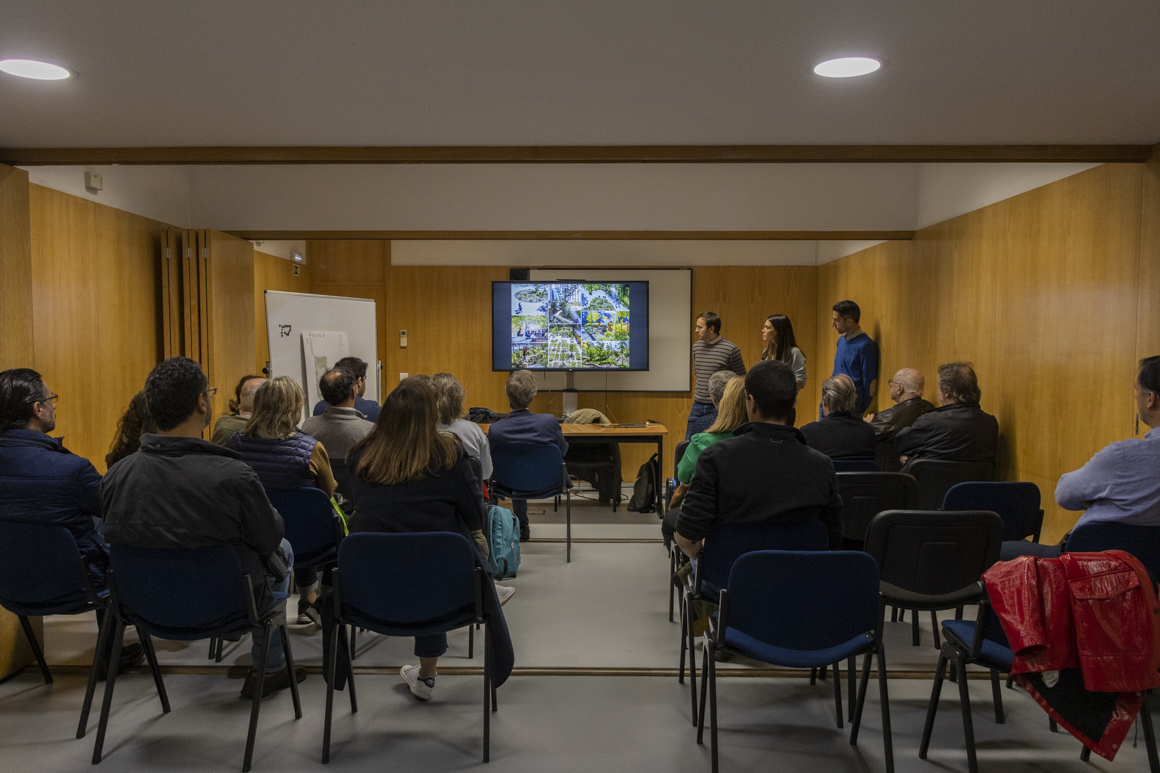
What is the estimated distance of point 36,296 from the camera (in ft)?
12.7

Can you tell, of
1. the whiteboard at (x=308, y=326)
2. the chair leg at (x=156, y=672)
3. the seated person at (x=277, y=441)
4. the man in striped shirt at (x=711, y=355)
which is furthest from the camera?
the man in striped shirt at (x=711, y=355)

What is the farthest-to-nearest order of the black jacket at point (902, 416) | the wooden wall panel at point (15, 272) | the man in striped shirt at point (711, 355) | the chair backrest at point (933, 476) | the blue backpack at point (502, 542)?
the man in striped shirt at point (711, 355) < the black jacket at point (902, 416) < the blue backpack at point (502, 542) < the chair backrest at point (933, 476) < the wooden wall panel at point (15, 272)

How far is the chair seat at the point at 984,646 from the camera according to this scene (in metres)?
2.21

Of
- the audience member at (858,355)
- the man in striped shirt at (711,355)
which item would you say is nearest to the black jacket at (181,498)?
the man in striped shirt at (711,355)

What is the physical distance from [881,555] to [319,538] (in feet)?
7.46

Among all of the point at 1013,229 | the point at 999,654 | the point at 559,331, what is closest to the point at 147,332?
the point at 559,331

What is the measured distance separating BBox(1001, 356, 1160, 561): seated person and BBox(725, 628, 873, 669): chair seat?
0.95 m

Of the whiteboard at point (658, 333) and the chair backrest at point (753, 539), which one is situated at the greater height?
the whiteboard at point (658, 333)

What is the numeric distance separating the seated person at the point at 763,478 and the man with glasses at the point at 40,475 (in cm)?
209

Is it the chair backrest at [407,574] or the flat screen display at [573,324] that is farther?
the flat screen display at [573,324]

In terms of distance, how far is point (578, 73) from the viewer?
2541 mm

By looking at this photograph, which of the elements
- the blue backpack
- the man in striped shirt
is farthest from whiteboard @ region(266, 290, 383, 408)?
the man in striped shirt

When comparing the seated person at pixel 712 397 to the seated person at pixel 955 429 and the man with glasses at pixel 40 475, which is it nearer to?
the seated person at pixel 955 429

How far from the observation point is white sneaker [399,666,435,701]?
2857mm
